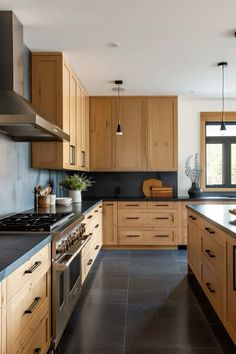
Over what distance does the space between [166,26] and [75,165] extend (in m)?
2.03

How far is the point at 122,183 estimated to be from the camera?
5902 millimetres

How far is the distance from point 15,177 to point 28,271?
157 cm

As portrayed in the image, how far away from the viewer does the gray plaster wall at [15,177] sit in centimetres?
283

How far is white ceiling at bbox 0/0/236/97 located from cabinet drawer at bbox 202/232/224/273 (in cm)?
186

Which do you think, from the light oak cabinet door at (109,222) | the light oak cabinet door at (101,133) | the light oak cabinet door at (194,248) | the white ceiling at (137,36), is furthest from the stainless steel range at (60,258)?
the light oak cabinet door at (101,133)

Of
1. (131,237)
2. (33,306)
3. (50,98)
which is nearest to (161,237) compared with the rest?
(131,237)

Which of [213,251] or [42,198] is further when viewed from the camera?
Answer: [42,198]

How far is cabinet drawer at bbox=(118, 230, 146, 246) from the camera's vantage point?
17.4 ft

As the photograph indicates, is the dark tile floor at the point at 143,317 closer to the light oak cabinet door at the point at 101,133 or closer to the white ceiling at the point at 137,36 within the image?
the light oak cabinet door at the point at 101,133

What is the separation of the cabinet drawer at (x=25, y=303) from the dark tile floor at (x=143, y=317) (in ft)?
2.06

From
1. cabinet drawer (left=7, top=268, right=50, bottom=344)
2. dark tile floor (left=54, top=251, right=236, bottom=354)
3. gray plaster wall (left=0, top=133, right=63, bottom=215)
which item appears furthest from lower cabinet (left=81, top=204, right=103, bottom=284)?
cabinet drawer (left=7, top=268, right=50, bottom=344)

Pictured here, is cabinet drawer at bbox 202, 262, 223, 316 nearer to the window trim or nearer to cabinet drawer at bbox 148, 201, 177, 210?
cabinet drawer at bbox 148, 201, 177, 210

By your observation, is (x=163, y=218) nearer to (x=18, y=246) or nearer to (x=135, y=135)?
(x=135, y=135)

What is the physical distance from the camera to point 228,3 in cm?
255
